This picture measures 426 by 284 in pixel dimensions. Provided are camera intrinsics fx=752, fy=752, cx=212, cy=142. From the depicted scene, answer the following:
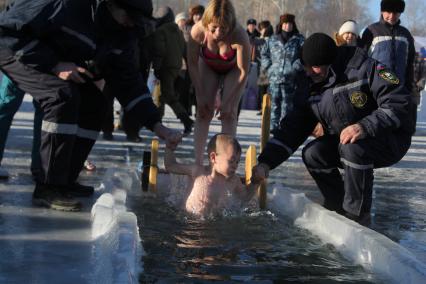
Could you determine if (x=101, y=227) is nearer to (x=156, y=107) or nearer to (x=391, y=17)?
(x=156, y=107)

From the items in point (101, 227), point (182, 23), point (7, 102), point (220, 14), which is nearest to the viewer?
point (101, 227)

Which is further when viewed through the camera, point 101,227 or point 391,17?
point 391,17

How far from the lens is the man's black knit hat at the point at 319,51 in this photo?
487 centimetres

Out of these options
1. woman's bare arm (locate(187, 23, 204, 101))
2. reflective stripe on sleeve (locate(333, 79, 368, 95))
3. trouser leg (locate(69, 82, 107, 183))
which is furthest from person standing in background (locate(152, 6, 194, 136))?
reflective stripe on sleeve (locate(333, 79, 368, 95))

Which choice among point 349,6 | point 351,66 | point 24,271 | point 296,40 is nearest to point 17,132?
point 296,40

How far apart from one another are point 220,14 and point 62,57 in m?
1.53

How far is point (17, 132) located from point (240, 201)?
5811 mm

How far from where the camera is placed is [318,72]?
5.04 meters

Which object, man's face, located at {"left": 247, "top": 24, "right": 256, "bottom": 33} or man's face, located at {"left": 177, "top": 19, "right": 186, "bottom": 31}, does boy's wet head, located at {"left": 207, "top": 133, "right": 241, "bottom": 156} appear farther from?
man's face, located at {"left": 247, "top": 24, "right": 256, "bottom": 33}

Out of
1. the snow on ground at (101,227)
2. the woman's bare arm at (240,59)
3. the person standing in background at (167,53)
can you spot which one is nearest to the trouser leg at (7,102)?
the snow on ground at (101,227)

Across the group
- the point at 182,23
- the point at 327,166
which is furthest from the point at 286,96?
the point at 327,166

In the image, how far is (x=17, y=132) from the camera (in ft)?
34.3

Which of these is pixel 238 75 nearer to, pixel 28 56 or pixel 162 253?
pixel 28 56

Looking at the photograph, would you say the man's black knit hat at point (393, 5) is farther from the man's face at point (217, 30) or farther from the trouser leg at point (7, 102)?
the trouser leg at point (7, 102)
